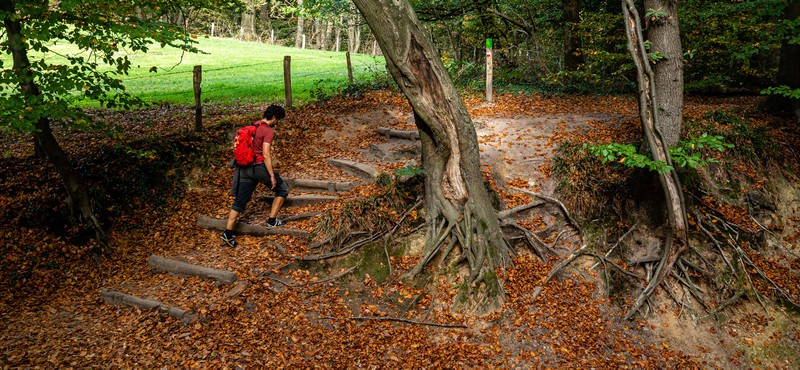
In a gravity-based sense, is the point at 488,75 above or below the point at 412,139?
above

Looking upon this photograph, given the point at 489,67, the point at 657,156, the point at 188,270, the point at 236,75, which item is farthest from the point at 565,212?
the point at 236,75

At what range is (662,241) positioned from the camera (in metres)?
6.20

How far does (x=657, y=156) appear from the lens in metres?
5.62

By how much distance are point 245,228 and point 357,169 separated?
2552mm

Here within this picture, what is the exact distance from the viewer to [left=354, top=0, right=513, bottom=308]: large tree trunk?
16.5 feet

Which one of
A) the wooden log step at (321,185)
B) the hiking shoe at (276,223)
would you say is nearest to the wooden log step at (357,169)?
the wooden log step at (321,185)

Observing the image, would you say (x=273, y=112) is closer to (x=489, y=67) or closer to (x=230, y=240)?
(x=230, y=240)

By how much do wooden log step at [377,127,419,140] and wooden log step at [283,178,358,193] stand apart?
95.1 inches

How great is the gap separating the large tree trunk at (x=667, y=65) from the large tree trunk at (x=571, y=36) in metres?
7.27

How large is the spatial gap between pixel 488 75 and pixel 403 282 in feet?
27.6

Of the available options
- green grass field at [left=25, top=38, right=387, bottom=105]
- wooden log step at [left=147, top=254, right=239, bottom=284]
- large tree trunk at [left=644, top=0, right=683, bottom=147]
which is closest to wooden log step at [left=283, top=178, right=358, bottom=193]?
wooden log step at [left=147, top=254, right=239, bottom=284]

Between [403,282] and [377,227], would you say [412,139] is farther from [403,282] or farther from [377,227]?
[403,282]

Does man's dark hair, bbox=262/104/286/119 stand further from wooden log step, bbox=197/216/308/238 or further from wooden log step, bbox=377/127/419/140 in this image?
wooden log step, bbox=377/127/419/140

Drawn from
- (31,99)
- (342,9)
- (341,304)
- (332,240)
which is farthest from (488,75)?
(31,99)
